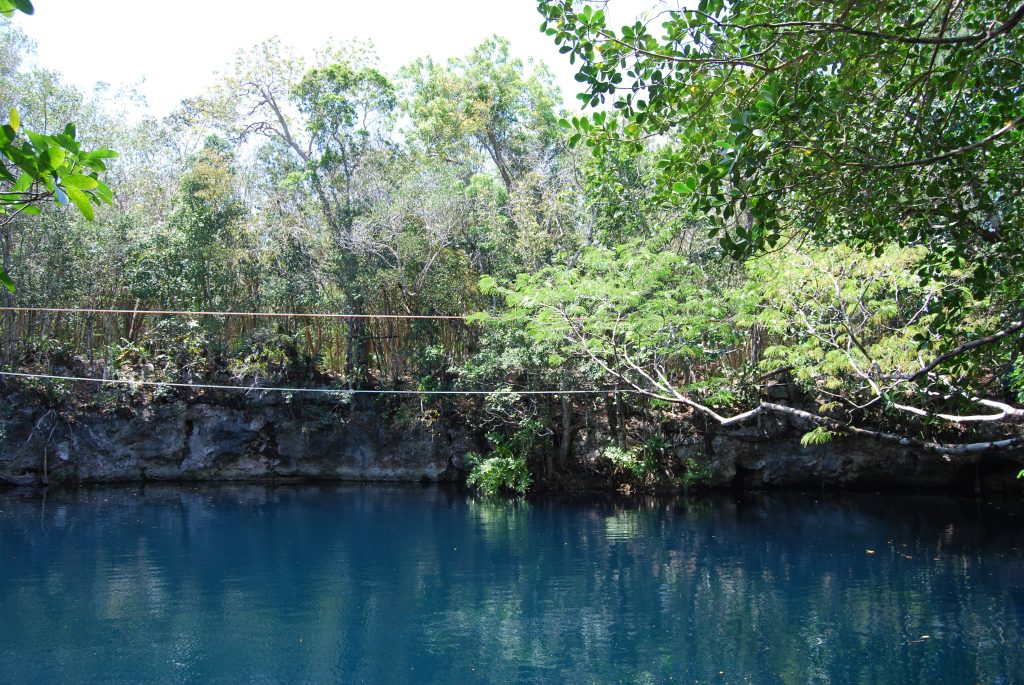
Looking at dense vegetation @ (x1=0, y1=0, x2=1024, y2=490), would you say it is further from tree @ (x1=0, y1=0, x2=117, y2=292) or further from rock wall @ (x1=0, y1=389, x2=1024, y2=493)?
tree @ (x1=0, y1=0, x2=117, y2=292)

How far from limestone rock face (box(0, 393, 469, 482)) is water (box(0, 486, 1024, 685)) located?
4.58 feet

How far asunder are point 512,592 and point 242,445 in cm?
758

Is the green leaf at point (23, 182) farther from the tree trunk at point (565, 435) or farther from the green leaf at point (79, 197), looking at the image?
the tree trunk at point (565, 435)

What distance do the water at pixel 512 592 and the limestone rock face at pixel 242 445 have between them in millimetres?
1397

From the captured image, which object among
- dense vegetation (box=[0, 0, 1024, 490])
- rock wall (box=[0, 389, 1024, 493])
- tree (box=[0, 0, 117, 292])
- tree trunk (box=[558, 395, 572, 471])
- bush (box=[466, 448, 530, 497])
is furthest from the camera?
tree trunk (box=[558, 395, 572, 471])

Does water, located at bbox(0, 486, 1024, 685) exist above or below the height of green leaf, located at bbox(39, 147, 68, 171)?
below

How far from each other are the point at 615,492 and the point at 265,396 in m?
5.73

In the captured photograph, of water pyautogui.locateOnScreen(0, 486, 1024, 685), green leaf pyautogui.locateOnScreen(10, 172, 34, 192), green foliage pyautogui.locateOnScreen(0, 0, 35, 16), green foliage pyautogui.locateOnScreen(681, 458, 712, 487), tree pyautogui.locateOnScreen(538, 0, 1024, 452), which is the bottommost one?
A: water pyautogui.locateOnScreen(0, 486, 1024, 685)

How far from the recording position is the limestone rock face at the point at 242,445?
1288 cm

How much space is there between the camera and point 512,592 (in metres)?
7.42

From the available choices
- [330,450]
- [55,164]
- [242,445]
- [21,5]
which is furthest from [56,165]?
[242,445]

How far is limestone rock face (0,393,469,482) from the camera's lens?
507 inches

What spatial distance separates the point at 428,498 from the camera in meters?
12.3

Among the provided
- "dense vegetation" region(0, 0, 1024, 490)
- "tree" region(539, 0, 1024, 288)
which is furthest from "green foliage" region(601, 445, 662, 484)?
"tree" region(539, 0, 1024, 288)
